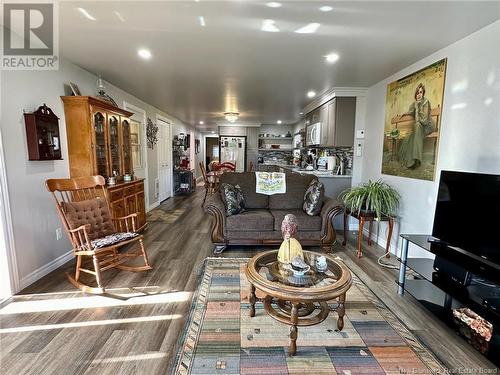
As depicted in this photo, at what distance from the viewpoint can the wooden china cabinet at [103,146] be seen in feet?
9.99

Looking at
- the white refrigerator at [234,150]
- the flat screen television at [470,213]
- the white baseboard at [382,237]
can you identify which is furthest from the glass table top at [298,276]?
the white refrigerator at [234,150]

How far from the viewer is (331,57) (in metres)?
2.83

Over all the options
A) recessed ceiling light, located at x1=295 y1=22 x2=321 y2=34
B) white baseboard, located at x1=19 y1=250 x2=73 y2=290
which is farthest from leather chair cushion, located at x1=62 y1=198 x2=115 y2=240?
recessed ceiling light, located at x1=295 y1=22 x2=321 y2=34

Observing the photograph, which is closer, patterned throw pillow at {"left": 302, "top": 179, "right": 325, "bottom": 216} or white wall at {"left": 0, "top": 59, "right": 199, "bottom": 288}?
white wall at {"left": 0, "top": 59, "right": 199, "bottom": 288}

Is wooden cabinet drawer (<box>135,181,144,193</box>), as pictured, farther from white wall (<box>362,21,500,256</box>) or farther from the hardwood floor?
white wall (<box>362,21,500,256</box>)

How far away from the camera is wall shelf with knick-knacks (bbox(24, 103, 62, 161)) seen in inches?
98.1

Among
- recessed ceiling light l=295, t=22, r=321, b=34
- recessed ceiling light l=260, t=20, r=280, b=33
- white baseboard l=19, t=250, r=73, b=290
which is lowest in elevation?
white baseboard l=19, t=250, r=73, b=290

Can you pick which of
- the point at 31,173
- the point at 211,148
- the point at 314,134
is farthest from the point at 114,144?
the point at 211,148

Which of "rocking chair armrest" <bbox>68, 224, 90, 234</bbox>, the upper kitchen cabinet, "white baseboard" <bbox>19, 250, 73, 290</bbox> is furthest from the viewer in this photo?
the upper kitchen cabinet

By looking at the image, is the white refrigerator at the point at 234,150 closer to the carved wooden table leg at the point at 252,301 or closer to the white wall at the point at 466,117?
the white wall at the point at 466,117

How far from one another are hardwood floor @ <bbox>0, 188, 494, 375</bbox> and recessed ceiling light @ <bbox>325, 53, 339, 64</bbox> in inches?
95.9

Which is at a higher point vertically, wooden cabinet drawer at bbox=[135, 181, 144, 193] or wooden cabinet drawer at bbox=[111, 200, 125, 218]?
wooden cabinet drawer at bbox=[135, 181, 144, 193]

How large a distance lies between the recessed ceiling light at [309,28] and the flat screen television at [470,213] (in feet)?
5.57

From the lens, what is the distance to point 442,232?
2205mm
